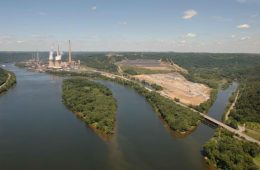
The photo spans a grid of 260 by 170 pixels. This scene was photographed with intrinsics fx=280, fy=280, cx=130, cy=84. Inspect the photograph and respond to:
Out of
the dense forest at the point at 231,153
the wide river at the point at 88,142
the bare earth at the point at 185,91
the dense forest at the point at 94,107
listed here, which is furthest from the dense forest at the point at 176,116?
the bare earth at the point at 185,91

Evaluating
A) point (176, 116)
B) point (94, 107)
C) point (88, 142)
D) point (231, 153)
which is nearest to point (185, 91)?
point (176, 116)

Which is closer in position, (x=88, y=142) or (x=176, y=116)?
(x=88, y=142)

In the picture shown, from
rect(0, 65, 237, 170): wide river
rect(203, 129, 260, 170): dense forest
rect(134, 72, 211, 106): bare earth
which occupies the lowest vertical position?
rect(0, 65, 237, 170): wide river

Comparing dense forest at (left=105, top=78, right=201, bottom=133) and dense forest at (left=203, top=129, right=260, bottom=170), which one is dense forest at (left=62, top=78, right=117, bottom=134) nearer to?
dense forest at (left=105, top=78, right=201, bottom=133)

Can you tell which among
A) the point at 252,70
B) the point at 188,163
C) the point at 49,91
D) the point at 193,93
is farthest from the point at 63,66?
the point at 188,163

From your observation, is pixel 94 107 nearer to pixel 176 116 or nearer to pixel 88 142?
pixel 88 142

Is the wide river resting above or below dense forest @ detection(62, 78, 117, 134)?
below

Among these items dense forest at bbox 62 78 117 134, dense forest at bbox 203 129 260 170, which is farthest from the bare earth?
dense forest at bbox 203 129 260 170
